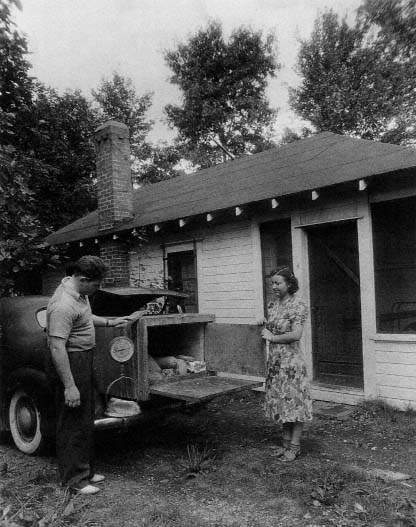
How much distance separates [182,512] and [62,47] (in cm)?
573

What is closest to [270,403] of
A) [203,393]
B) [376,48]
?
[203,393]

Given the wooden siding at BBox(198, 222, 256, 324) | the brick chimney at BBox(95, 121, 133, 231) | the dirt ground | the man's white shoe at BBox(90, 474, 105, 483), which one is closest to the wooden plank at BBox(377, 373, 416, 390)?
the dirt ground

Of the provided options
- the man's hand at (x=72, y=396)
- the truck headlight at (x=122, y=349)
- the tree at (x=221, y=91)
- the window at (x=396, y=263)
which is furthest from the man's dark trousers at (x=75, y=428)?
the tree at (x=221, y=91)

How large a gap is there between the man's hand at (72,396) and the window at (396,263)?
4620 millimetres

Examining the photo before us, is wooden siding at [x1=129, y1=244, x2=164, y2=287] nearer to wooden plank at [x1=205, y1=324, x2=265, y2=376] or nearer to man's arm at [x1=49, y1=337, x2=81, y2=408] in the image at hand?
wooden plank at [x1=205, y1=324, x2=265, y2=376]

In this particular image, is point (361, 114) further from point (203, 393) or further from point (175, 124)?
point (203, 393)

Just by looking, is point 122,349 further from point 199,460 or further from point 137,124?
point 137,124

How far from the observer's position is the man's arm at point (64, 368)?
3.85 meters

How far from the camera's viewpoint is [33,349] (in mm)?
5051

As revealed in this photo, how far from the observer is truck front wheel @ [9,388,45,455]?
488 cm

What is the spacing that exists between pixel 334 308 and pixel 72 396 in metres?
5.95

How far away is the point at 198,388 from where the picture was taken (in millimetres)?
4621

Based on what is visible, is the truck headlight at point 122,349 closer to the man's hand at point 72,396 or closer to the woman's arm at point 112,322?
the woman's arm at point 112,322

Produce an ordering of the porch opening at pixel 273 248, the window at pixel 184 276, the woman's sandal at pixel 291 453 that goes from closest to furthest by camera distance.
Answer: the woman's sandal at pixel 291 453
the porch opening at pixel 273 248
the window at pixel 184 276
